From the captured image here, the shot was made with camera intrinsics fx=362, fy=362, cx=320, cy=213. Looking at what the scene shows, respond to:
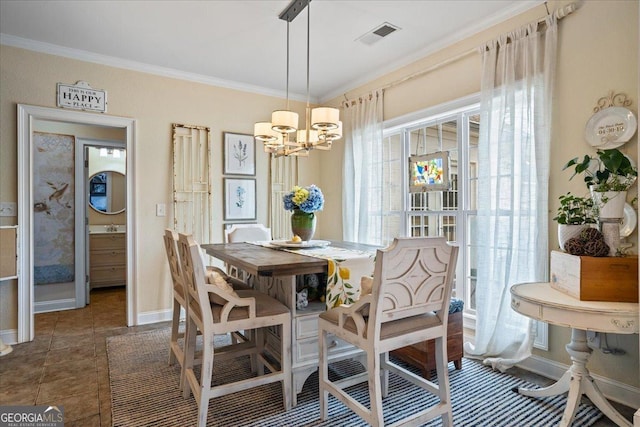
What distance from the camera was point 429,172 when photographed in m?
3.47

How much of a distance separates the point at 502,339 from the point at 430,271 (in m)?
1.36

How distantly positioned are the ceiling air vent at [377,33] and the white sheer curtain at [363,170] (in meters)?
0.71

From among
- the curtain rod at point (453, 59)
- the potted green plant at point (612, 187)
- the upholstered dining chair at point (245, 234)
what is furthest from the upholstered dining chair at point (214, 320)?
the curtain rod at point (453, 59)

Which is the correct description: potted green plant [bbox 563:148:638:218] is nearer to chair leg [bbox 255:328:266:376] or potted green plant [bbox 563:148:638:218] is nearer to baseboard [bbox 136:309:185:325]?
chair leg [bbox 255:328:266:376]

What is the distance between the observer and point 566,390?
209 cm

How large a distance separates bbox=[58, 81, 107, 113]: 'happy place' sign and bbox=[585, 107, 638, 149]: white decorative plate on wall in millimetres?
4025

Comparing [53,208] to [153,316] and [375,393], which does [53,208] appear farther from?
[375,393]

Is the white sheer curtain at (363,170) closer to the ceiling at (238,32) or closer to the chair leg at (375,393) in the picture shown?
the ceiling at (238,32)

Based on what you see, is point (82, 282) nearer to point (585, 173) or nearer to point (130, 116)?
point (130, 116)

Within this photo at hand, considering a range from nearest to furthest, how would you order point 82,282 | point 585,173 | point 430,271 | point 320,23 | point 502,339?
point 430,271, point 585,173, point 502,339, point 320,23, point 82,282

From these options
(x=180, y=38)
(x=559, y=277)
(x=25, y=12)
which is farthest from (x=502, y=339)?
(x=25, y=12)

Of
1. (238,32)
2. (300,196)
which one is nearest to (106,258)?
(238,32)

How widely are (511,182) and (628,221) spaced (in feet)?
2.28

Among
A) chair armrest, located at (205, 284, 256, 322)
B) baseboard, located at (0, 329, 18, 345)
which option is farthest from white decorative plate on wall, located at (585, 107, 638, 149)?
baseboard, located at (0, 329, 18, 345)
